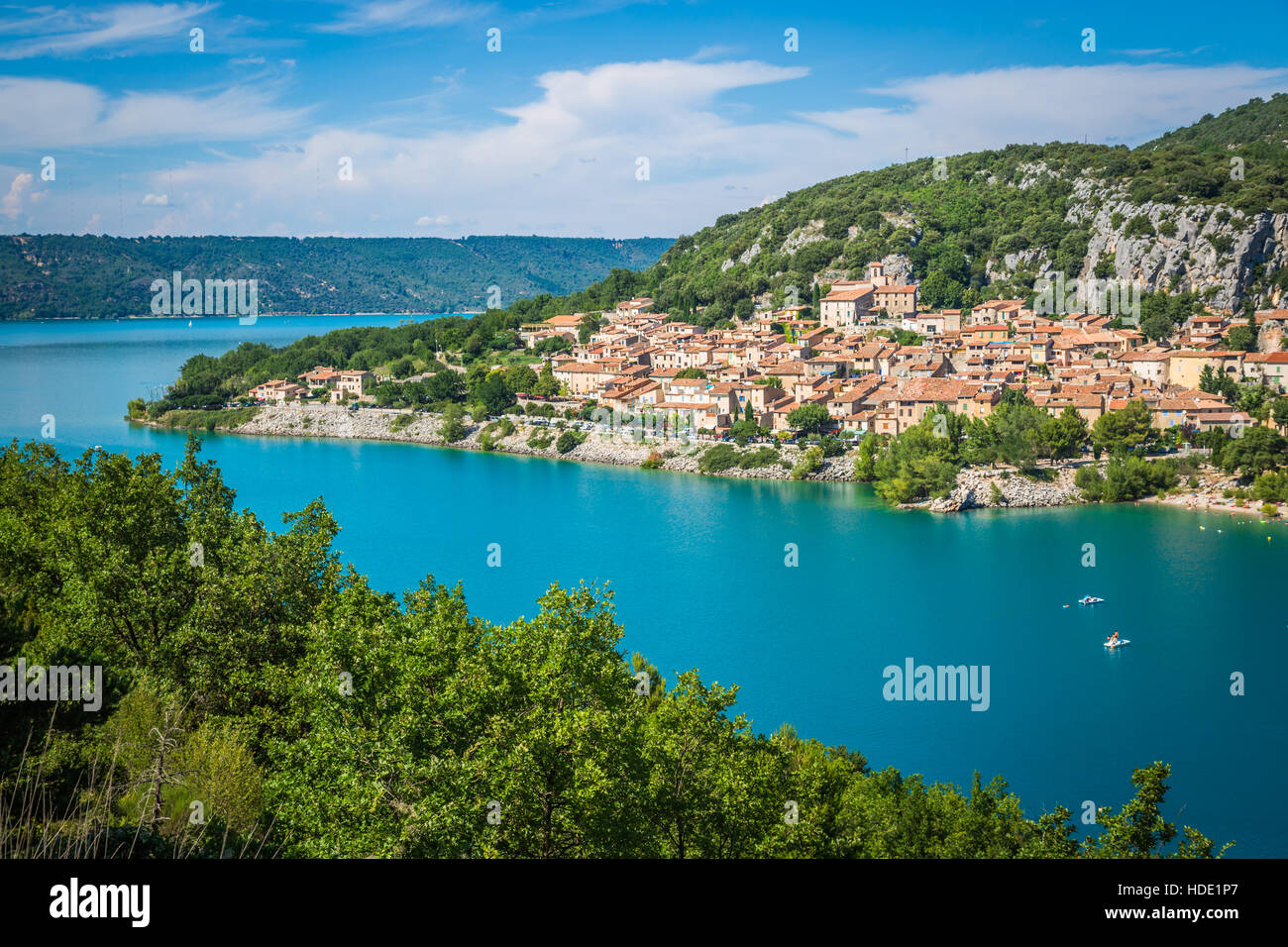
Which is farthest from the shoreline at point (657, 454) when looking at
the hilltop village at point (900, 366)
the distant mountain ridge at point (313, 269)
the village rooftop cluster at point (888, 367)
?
the distant mountain ridge at point (313, 269)

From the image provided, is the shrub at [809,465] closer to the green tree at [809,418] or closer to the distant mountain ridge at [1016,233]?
the green tree at [809,418]

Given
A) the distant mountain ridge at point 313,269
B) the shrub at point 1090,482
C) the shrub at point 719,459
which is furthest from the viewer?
the distant mountain ridge at point 313,269

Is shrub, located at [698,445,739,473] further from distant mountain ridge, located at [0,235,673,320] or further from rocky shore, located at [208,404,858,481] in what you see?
distant mountain ridge, located at [0,235,673,320]

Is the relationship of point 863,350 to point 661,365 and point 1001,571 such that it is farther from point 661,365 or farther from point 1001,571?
point 1001,571

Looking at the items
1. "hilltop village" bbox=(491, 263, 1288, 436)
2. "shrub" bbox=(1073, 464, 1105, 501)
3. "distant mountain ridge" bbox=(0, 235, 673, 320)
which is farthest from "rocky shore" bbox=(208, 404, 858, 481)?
"distant mountain ridge" bbox=(0, 235, 673, 320)

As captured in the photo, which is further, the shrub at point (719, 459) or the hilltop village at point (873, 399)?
the shrub at point (719, 459)

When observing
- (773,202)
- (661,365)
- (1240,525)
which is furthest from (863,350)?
(773,202)
